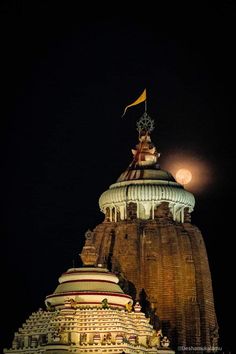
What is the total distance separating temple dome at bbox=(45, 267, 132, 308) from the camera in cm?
4191

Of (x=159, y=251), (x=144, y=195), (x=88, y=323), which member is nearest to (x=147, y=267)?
(x=159, y=251)

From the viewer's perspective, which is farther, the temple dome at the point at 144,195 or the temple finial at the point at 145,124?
the temple finial at the point at 145,124

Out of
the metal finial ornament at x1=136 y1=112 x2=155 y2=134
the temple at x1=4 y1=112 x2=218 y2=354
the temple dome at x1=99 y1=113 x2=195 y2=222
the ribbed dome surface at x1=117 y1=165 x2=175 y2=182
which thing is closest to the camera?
the temple at x1=4 y1=112 x2=218 y2=354

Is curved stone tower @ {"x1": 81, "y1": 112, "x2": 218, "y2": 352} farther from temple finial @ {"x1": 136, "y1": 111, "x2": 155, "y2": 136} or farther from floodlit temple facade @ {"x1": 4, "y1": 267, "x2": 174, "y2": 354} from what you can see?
floodlit temple facade @ {"x1": 4, "y1": 267, "x2": 174, "y2": 354}

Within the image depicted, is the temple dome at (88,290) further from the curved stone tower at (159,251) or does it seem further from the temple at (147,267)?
the curved stone tower at (159,251)

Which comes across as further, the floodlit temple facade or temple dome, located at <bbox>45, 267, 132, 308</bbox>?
temple dome, located at <bbox>45, 267, 132, 308</bbox>

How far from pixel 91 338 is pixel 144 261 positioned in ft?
45.4

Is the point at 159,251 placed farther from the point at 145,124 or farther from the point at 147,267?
the point at 145,124

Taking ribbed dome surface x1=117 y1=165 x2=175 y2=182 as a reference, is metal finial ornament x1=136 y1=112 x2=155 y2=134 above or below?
above

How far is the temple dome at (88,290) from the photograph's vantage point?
41906 mm

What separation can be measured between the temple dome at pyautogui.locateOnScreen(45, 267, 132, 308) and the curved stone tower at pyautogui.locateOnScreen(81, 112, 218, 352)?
936cm

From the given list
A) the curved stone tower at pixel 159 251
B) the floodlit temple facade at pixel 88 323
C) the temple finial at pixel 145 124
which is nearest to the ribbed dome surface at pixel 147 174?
the curved stone tower at pixel 159 251

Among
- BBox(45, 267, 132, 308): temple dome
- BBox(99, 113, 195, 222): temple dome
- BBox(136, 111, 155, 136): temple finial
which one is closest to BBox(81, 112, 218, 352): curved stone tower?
BBox(99, 113, 195, 222): temple dome

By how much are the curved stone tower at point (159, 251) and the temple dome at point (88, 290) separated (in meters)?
9.36
